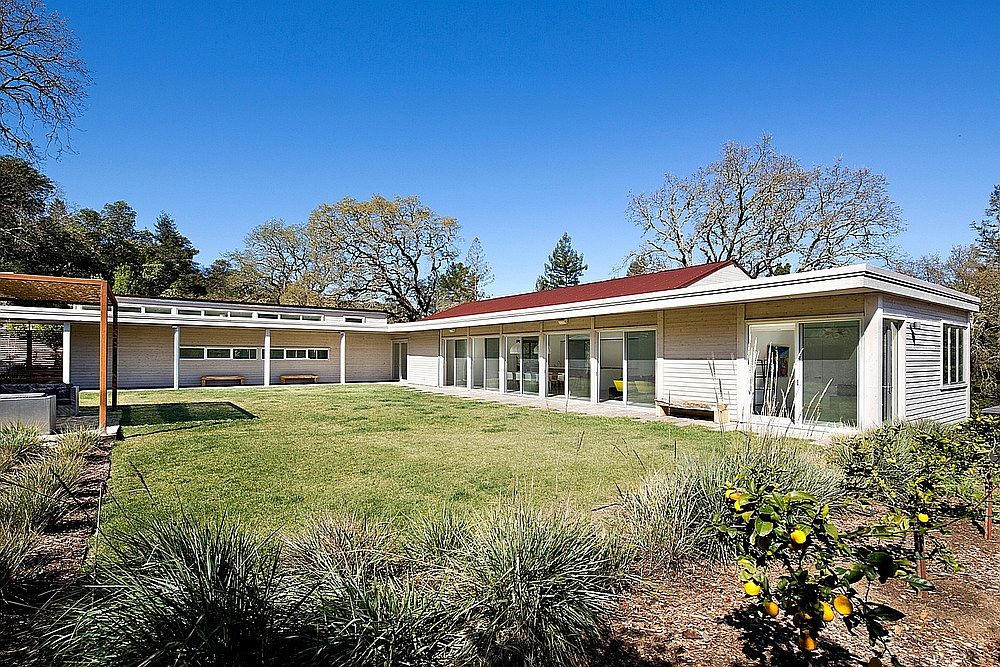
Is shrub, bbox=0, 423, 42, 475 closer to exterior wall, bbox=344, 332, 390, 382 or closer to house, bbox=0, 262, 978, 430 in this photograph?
house, bbox=0, 262, 978, 430

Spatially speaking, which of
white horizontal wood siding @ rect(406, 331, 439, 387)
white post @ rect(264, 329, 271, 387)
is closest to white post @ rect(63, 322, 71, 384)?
white post @ rect(264, 329, 271, 387)

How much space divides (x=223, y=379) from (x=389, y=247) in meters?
17.2

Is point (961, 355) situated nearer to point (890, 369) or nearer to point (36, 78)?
point (890, 369)

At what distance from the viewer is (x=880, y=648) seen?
263cm

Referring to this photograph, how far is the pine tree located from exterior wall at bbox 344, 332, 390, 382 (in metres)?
27.9

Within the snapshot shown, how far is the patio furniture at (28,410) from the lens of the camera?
8.31 meters

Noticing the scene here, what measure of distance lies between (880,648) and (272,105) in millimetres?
20058

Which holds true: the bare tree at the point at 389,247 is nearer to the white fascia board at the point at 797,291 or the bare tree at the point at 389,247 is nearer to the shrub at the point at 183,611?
the white fascia board at the point at 797,291

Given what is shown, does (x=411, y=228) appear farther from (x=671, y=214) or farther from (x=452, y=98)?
(x=452, y=98)

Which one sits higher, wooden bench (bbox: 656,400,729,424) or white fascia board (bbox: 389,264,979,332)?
white fascia board (bbox: 389,264,979,332)

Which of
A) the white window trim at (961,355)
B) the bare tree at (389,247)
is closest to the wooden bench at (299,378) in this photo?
the bare tree at (389,247)

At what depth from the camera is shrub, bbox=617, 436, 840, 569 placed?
11.7ft

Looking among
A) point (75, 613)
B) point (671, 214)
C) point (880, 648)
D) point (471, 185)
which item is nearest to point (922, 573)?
point (880, 648)

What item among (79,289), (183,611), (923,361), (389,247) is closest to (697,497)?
(183,611)
